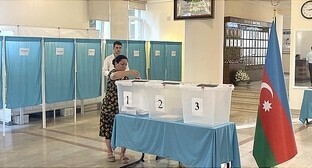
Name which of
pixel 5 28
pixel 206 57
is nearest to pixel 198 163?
pixel 206 57

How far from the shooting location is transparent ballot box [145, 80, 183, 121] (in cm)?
393

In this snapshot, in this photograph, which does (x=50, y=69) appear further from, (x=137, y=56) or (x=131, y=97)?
(x=131, y=97)

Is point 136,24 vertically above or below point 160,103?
above

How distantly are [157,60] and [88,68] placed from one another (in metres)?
2.50

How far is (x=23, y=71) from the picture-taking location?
23.4 ft

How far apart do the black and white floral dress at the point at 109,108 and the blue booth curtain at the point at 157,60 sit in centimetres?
511

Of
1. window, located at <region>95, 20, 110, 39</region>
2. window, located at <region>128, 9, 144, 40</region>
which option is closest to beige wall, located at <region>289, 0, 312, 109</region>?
window, located at <region>95, 20, 110, 39</region>

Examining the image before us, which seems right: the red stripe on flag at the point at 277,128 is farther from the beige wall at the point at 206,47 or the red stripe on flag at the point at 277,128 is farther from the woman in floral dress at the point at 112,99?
the beige wall at the point at 206,47

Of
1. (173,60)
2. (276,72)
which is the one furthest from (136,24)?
(276,72)

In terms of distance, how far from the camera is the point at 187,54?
6.79 m

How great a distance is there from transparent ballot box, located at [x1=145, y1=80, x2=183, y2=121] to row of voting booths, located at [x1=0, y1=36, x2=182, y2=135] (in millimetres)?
3897

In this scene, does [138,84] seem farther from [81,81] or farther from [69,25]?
[69,25]

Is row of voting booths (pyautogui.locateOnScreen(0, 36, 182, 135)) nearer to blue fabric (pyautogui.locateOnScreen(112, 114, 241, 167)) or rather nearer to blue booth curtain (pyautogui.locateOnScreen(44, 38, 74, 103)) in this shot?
blue booth curtain (pyautogui.locateOnScreen(44, 38, 74, 103))

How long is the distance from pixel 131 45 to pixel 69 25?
6.82ft
